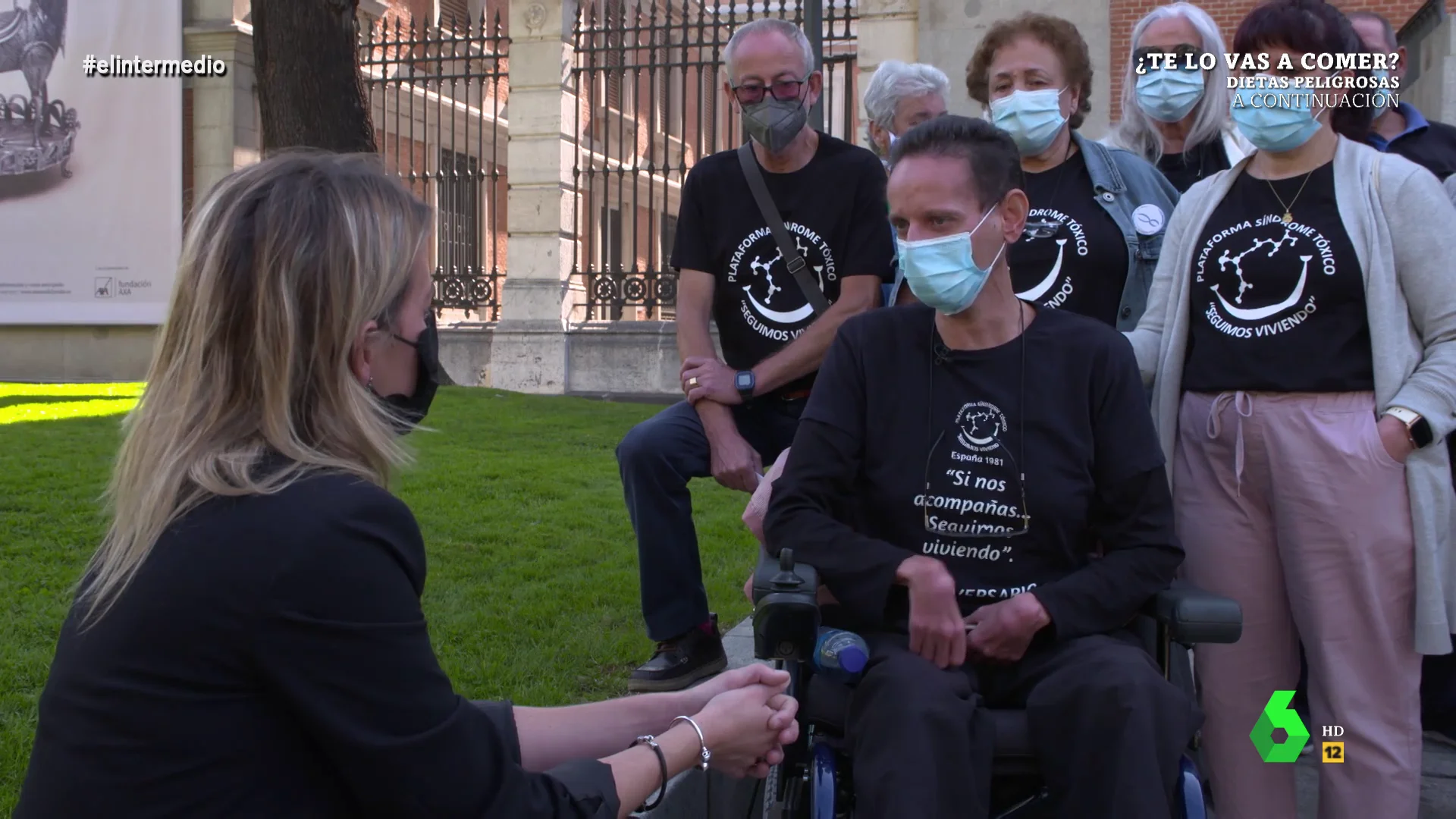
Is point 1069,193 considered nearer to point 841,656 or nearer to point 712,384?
point 712,384

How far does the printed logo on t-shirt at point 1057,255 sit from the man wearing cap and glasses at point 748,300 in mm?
593

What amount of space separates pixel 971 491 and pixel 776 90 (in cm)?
180

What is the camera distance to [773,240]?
4301 millimetres

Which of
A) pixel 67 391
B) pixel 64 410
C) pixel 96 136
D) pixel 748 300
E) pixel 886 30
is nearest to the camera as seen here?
pixel 748 300

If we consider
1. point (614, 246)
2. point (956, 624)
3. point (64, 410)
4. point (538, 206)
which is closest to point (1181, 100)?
point (956, 624)

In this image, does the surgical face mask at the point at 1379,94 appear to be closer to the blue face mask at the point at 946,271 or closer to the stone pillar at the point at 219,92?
the blue face mask at the point at 946,271

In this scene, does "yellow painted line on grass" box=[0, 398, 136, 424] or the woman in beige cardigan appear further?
"yellow painted line on grass" box=[0, 398, 136, 424]

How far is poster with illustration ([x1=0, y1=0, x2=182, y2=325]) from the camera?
17.2m

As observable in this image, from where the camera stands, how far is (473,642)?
473cm

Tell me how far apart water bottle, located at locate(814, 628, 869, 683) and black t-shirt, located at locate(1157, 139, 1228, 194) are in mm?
2120

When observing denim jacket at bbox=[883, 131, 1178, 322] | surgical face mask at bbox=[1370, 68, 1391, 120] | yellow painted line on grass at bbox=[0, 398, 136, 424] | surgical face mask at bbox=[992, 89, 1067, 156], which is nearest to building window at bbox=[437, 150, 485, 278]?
yellow painted line on grass at bbox=[0, 398, 136, 424]

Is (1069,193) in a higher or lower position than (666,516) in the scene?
higher

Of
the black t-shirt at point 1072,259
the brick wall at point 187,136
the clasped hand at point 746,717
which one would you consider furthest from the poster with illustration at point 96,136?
the clasped hand at point 746,717

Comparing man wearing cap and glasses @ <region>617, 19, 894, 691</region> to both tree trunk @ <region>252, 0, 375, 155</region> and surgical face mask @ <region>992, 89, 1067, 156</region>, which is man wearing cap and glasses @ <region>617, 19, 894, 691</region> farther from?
tree trunk @ <region>252, 0, 375, 155</region>
